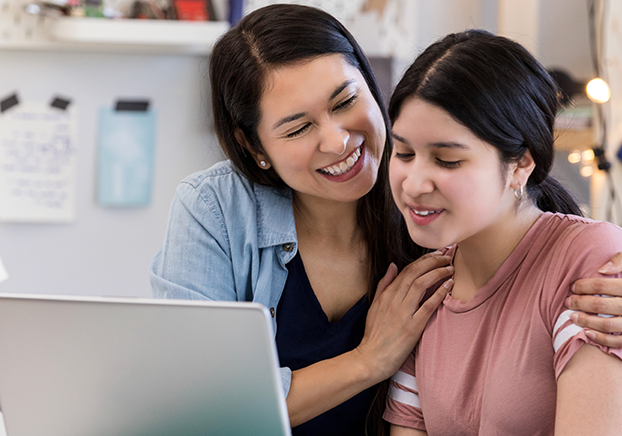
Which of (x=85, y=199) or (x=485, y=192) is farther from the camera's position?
(x=85, y=199)

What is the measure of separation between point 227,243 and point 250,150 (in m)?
0.19

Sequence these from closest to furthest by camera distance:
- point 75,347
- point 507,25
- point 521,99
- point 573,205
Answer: point 75,347 < point 521,99 < point 573,205 < point 507,25

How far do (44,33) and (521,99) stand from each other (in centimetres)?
150

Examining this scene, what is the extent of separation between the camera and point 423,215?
876 mm

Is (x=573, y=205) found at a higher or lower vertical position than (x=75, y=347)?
higher

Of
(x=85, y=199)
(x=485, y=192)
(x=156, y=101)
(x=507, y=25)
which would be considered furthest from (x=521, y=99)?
(x=85, y=199)

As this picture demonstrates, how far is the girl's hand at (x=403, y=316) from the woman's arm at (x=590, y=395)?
27 cm

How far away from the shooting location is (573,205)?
1.03 meters

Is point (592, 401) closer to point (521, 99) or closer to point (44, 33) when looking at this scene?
point (521, 99)

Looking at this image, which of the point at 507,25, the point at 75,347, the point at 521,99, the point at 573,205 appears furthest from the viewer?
the point at 507,25

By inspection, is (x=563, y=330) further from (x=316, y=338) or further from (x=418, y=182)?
(x=316, y=338)

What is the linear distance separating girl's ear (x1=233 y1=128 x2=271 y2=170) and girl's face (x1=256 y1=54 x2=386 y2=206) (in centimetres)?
3

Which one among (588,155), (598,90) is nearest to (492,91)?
(598,90)

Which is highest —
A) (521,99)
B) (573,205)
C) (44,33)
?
(44,33)
